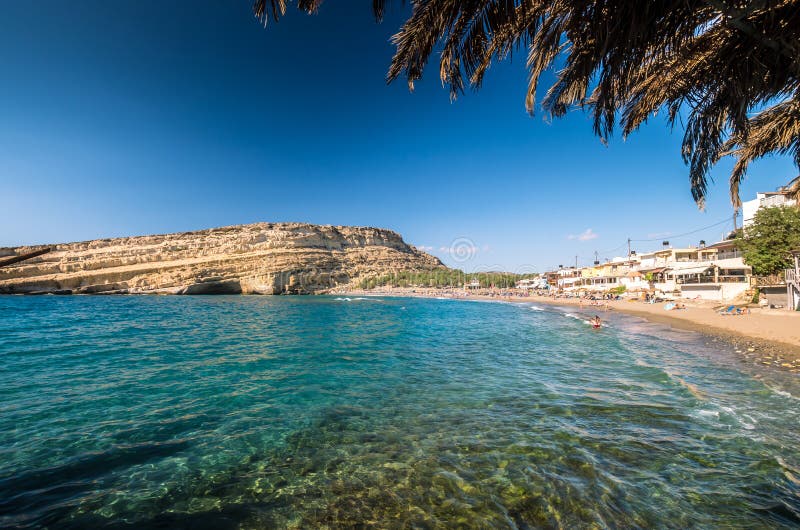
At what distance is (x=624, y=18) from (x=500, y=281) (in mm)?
136737

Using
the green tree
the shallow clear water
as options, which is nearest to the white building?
the green tree

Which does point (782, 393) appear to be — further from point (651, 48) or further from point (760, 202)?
point (760, 202)

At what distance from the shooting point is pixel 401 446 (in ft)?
16.7

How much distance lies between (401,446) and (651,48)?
21.0ft

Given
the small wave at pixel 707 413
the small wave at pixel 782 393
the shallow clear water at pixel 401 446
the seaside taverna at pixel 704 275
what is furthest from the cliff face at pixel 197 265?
the small wave at pixel 782 393

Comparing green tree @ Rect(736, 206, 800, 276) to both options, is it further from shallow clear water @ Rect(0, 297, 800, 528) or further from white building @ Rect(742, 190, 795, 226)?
shallow clear water @ Rect(0, 297, 800, 528)

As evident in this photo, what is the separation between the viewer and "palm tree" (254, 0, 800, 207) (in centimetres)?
325

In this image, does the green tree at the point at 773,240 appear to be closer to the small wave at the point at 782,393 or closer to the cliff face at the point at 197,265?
the small wave at the point at 782,393

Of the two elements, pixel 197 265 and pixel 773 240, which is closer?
pixel 773 240

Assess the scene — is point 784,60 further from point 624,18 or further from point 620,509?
point 620,509

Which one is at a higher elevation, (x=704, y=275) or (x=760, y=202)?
(x=760, y=202)

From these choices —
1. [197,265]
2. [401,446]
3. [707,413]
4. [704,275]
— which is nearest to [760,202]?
[704,275]

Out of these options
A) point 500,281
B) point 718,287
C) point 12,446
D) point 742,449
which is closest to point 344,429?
point 12,446

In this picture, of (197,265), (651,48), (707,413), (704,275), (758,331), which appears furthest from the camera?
(197,265)
